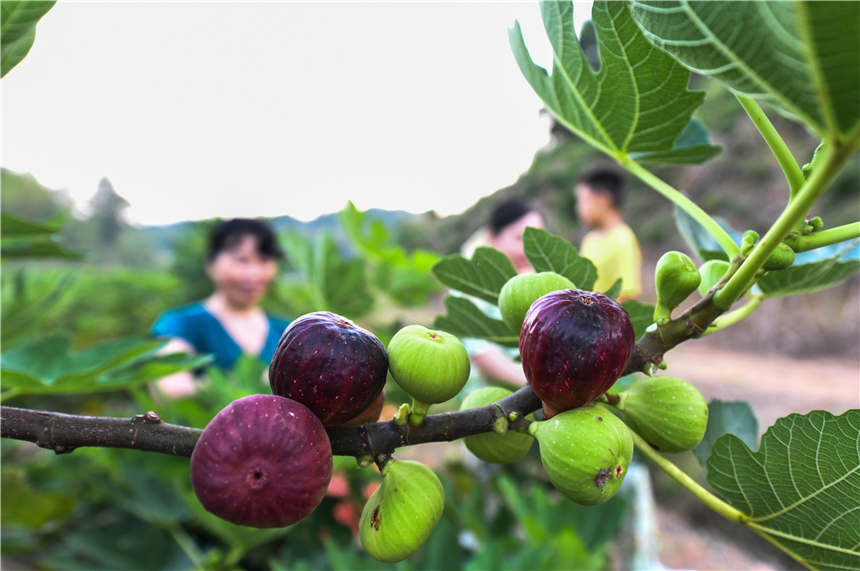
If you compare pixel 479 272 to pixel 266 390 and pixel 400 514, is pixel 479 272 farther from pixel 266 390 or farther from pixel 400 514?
pixel 266 390

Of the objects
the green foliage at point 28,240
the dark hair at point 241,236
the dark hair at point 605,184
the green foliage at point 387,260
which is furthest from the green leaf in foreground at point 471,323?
the dark hair at point 605,184

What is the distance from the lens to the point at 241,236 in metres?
3.08

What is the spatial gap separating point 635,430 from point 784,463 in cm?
14

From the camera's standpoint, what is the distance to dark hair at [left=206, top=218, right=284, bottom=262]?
3096 millimetres

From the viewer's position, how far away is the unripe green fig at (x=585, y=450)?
487 millimetres

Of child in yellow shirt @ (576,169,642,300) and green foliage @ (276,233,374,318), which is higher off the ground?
child in yellow shirt @ (576,169,642,300)

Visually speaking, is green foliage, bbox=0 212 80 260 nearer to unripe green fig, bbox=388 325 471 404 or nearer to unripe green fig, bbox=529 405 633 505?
unripe green fig, bbox=388 325 471 404

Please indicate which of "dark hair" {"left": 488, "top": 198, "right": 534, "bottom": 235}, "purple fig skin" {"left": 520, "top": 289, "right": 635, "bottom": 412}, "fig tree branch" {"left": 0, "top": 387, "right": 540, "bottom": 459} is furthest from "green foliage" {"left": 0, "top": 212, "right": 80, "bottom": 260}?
"dark hair" {"left": 488, "top": 198, "right": 534, "bottom": 235}

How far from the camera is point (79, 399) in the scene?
3939 millimetres

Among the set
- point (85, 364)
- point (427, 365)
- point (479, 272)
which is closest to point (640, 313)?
point (479, 272)

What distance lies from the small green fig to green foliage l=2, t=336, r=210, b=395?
0.70m

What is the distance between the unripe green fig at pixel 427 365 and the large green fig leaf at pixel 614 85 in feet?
1.17

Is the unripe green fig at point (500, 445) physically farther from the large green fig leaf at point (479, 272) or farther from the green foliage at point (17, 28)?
the green foliage at point (17, 28)

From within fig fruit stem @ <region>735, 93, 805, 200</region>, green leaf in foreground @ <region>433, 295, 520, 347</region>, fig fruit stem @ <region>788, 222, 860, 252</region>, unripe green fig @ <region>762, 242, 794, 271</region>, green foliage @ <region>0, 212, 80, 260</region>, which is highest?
fig fruit stem @ <region>735, 93, 805, 200</region>
